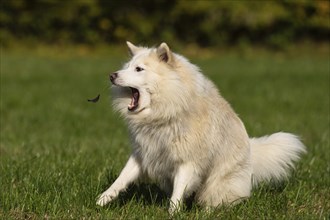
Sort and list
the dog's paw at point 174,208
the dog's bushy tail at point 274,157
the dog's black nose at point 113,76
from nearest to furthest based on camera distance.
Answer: the dog's paw at point 174,208
the dog's black nose at point 113,76
the dog's bushy tail at point 274,157

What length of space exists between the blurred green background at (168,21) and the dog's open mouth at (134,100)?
1952 centimetres

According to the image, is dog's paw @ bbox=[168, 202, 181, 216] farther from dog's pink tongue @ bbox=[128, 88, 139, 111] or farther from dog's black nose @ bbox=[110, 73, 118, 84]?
dog's black nose @ bbox=[110, 73, 118, 84]

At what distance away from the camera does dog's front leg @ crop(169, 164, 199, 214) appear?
486 cm

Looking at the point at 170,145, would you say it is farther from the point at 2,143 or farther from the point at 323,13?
the point at 323,13

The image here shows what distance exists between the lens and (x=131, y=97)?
16.4 feet

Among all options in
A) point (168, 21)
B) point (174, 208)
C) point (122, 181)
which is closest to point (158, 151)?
point (122, 181)

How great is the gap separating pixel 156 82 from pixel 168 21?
67.6 feet

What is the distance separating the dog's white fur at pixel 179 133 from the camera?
486cm

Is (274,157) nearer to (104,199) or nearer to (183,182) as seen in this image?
(183,182)

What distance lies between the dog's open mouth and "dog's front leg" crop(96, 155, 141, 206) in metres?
0.42

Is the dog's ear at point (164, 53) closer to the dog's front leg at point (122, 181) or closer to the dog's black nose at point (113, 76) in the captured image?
the dog's black nose at point (113, 76)

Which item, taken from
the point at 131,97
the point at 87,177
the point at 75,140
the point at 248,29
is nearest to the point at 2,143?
the point at 75,140

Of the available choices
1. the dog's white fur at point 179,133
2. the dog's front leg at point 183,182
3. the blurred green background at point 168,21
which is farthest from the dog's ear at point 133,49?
the blurred green background at point 168,21

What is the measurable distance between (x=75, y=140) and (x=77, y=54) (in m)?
15.4
